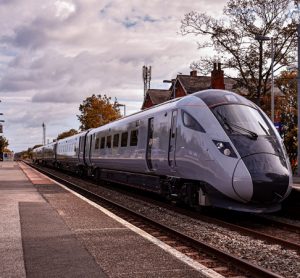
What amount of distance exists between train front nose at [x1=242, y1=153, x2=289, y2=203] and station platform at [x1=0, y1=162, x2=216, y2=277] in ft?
8.90

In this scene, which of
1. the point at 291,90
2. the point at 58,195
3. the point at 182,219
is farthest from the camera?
the point at 291,90

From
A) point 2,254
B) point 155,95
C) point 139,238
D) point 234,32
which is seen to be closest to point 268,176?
point 139,238

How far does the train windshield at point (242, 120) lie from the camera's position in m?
11.5

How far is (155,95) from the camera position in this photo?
234 feet

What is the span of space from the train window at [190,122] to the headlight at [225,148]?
2.32ft

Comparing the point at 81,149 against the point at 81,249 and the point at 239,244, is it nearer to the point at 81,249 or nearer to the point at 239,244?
the point at 239,244

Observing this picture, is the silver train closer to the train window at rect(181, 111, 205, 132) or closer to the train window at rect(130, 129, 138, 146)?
the train window at rect(181, 111, 205, 132)

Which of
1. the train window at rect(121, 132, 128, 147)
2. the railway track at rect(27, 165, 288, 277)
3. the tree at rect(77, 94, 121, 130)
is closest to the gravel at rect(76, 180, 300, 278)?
the railway track at rect(27, 165, 288, 277)

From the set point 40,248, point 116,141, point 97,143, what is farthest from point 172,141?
point 97,143

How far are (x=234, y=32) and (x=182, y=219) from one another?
81.4 feet

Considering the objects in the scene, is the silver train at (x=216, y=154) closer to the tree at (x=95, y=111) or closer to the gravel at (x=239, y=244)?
the gravel at (x=239, y=244)

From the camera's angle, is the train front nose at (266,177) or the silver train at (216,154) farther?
the silver train at (216,154)

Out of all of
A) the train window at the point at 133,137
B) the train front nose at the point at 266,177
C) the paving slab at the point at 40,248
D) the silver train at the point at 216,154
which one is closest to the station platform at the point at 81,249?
the paving slab at the point at 40,248

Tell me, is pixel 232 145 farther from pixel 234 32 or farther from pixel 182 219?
pixel 234 32
